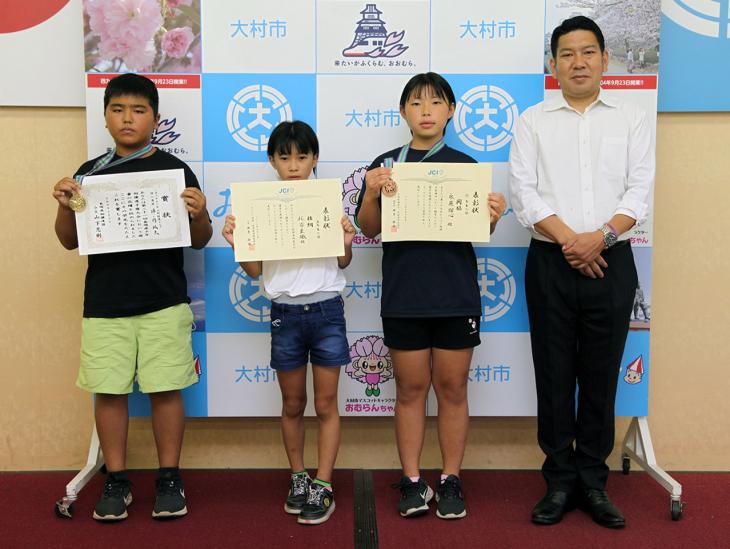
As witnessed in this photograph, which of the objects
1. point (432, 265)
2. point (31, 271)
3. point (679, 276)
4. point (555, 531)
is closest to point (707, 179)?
point (679, 276)

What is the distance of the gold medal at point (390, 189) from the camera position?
252cm

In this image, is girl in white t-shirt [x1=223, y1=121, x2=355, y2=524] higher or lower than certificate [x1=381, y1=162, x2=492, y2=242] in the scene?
lower

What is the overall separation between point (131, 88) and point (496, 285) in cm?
169

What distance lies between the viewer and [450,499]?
102 inches

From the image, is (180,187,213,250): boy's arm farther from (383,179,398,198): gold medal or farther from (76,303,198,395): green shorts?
(383,179,398,198): gold medal

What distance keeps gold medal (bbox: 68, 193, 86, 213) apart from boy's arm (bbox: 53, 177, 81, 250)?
0.06 feet

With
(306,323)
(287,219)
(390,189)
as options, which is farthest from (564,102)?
(306,323)

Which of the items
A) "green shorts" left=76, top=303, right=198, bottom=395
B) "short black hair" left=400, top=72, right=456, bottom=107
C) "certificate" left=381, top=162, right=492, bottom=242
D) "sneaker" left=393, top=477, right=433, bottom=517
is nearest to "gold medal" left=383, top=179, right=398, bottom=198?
"certificate" left=381, top=162, right=492, bottom=242

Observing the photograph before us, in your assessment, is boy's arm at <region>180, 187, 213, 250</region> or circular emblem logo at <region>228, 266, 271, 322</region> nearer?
boy's arm at <region>180, 187, 213, 250</region>

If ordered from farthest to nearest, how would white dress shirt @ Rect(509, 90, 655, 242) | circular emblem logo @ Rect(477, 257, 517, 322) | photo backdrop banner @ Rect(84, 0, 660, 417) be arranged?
circular emblem logo @ Rect(477, 257, 517, 322)
photo backdrop banner @ Rect(84, 0, 660, 417)
white dress shirt @ Rect(509, 90, 655, 242)

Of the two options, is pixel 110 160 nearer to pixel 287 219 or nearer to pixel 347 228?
pixel 287 219

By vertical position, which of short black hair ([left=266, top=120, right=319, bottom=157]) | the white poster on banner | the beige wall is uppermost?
the white poster on banner

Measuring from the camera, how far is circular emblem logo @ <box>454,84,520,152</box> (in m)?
2.86

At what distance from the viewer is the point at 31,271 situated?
3.07 meters
